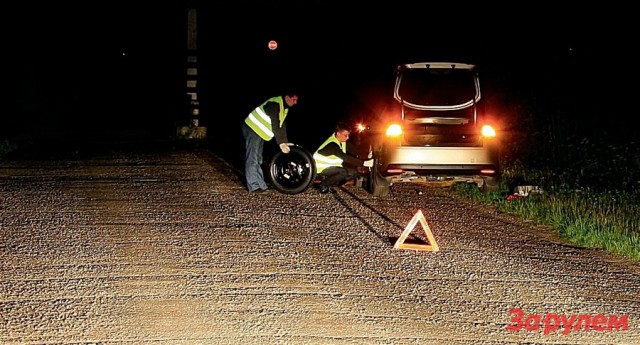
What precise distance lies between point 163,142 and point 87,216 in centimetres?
1065

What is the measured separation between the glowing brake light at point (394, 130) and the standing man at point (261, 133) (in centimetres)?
142

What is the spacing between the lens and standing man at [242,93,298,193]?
14062 mm

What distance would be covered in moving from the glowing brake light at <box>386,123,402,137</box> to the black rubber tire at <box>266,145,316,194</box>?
1207mm

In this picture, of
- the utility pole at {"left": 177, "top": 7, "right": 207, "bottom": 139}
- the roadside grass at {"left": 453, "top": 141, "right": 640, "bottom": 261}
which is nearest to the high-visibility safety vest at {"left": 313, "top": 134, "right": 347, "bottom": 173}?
the roadside grass at {"left": 453, "top": 141, "right": 640, "bottom": 261}

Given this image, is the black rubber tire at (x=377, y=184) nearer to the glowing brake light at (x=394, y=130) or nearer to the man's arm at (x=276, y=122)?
the glowing brake light at (x=394, y=130)

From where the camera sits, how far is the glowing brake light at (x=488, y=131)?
13406mm

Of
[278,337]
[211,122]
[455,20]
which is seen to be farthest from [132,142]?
[278,337]

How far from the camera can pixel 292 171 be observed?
46.8 feet

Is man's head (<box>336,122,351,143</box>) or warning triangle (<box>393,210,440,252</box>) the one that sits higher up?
man's head (<box>336,122,351,143</box>)

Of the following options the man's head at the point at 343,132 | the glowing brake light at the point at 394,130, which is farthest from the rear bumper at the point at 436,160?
the man's head at the point at 343,132

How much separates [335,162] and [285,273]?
510 centimetres

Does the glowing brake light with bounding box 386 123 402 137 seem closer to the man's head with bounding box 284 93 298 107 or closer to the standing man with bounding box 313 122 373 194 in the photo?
the standing man with bounding box 313 122 373 194

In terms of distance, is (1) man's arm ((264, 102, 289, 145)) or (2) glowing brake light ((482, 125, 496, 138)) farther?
(1) man's arm ((264, 102, 289, 145))

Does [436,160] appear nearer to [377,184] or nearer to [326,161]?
[377,184]
